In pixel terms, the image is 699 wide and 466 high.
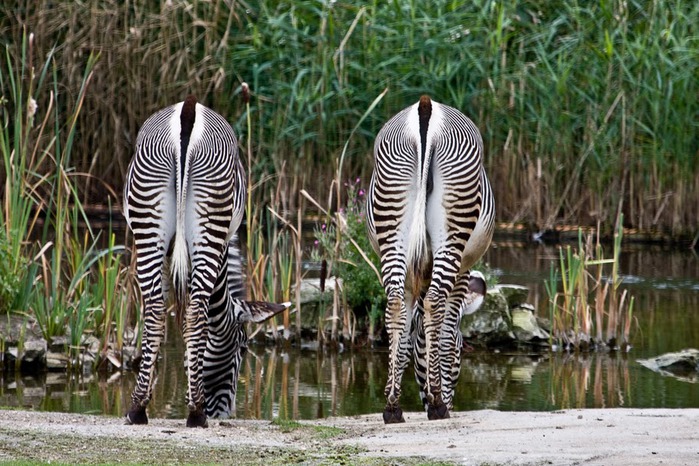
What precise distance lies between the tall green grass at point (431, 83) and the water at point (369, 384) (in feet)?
18.2

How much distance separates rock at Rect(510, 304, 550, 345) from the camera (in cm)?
1199

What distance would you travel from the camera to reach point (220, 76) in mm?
18625

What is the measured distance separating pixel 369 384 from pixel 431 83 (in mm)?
8696

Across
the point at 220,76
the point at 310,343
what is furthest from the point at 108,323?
the point at 220,76

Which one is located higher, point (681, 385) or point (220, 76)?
point (220, 76)

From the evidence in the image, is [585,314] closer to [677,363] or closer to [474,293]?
[677,363]

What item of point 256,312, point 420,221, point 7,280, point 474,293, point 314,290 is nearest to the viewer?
point 420,221

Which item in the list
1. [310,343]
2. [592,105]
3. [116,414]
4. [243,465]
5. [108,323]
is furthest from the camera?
[592,105]

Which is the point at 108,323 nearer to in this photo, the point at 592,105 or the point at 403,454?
the point at 403,454

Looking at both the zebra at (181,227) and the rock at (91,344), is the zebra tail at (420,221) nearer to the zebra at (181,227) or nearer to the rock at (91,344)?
the zebra at (181,227)

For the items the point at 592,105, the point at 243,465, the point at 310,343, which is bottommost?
the point at 243,465

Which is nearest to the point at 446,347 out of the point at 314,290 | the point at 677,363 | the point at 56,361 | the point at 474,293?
the point at 474,293

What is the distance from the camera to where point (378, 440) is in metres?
6.54

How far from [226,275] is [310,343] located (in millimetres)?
4096
